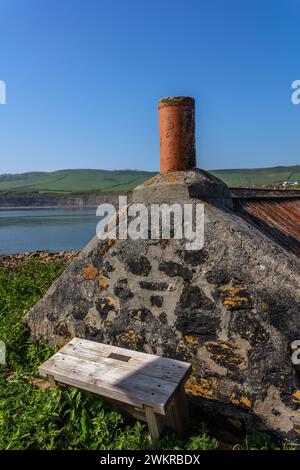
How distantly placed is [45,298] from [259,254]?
2984 millimetres

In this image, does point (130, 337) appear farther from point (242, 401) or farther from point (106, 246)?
point (242, 401)

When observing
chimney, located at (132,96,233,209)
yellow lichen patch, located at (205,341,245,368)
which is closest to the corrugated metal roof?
chimney, located at (132,96,233,209)

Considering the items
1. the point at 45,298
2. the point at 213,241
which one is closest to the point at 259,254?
the point at 213,241

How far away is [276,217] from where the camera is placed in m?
5.46

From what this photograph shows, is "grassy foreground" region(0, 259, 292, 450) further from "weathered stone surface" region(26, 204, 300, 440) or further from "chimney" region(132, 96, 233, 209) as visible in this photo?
"chimney" region(132, 96, 233, 209)

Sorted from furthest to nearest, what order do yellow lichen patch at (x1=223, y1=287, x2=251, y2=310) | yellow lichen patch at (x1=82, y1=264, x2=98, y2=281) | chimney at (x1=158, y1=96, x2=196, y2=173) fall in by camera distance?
yellow lichen patch at (x1=82, y1=264, x2=98, y2=281), chimney at (x1=158, y1=96, x2=196, y2=173), yellow lichen patch at (x1=223, y1=287, x2=251, y2=310)

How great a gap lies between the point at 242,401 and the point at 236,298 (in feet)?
3.31

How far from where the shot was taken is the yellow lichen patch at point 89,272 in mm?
4234

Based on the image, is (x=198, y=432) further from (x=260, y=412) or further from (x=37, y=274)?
(x=37, y=274)

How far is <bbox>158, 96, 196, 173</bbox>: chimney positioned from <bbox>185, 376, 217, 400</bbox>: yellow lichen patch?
7.78ft

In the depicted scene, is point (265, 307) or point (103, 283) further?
point (103, 283)

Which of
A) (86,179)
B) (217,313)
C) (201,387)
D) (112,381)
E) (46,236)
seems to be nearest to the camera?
(112,381)

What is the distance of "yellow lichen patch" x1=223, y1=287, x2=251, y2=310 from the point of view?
3.28 meters

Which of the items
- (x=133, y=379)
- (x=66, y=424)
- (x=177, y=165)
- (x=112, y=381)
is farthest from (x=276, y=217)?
(x=66, y=424)
